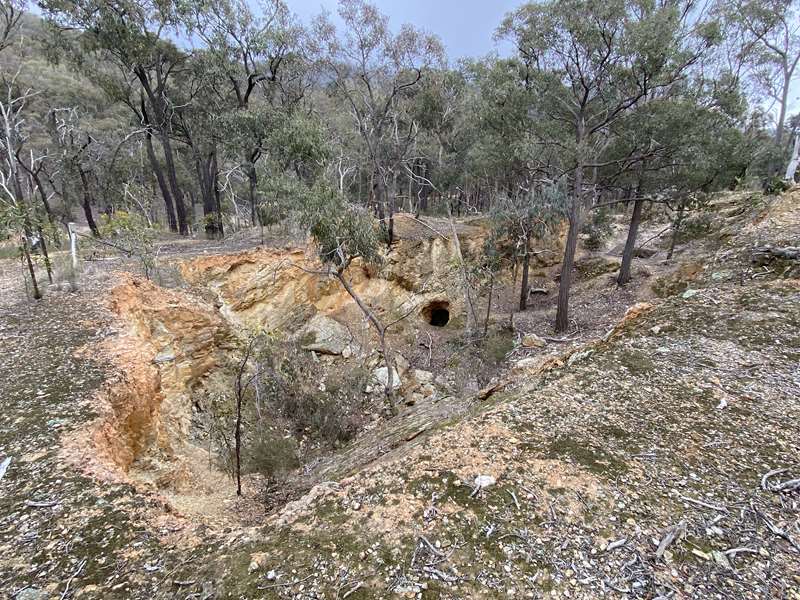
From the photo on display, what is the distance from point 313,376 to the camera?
11.3 metres

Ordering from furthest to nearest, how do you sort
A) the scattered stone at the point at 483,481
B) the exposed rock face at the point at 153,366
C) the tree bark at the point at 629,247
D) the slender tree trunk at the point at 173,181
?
the slender tree trunk at the point at 173,181 → the tree bark at the point at 629,247 → the exposed rock face at the point at 153,366 → the scattered stone at the point at 483,481

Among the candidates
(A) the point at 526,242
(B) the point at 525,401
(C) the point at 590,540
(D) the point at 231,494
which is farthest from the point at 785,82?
(D) the point at 231,494

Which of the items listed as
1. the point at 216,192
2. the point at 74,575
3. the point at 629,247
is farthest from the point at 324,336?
the point at 629,247

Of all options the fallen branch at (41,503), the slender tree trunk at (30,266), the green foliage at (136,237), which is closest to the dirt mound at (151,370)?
the fallen branch at (41,503)

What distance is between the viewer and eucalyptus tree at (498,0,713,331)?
9039 millimetres

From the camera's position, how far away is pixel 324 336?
44.4 feet

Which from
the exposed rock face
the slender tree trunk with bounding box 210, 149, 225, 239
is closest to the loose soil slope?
the exposed rock face

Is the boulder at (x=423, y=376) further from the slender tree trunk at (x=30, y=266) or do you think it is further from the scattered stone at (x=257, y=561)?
the scattered stone at (x=257, y=561)

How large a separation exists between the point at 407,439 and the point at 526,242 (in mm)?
10849

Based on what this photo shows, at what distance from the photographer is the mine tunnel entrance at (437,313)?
17.4 metres

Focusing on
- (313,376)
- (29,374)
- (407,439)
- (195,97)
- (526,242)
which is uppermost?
(195,97)

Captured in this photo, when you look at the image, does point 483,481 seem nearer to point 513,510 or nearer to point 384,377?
point 513,510

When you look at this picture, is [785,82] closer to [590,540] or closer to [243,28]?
[243,28]

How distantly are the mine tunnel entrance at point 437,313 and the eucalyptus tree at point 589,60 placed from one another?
6017 millimetres
